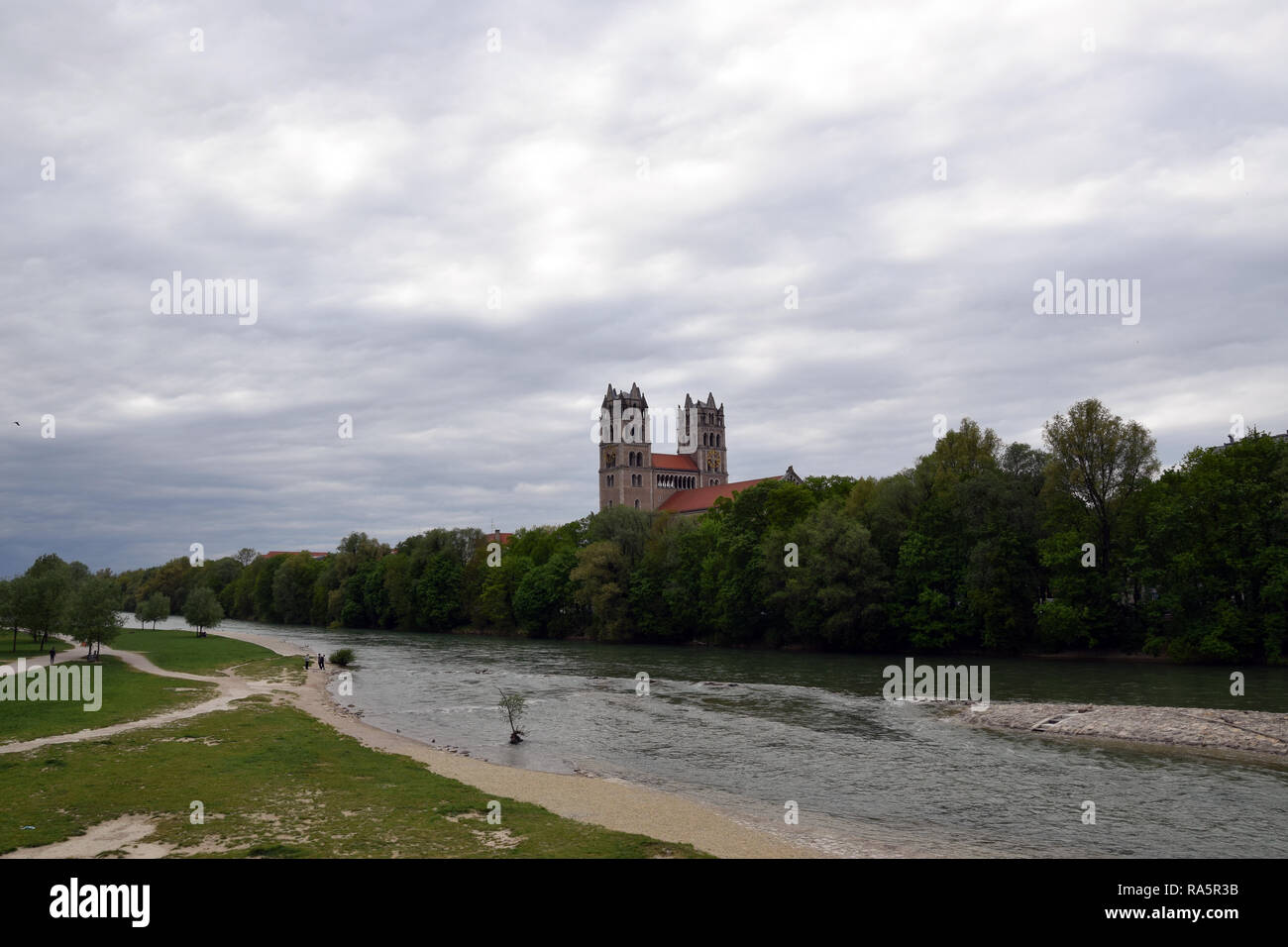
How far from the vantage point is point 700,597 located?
94562 mm

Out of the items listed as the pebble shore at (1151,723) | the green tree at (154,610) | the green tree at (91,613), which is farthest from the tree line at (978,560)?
the green tree at (91,613)

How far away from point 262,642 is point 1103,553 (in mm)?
89939

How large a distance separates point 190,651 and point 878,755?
70.7 m

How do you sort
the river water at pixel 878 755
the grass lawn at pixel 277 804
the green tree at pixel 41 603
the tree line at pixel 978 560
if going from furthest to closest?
the green tree at pixel 41 603 → the tree line at pixel 978 560 → the river water at pixel 878 755 → the grass lawn at pixel 277 804

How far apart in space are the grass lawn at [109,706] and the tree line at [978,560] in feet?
171

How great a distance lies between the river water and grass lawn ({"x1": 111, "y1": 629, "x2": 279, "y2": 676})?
45.6 feet

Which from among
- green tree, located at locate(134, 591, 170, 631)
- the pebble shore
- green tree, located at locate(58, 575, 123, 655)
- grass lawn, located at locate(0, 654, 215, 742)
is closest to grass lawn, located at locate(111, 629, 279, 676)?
green tree, located at locate(134, 591, 170, 631)

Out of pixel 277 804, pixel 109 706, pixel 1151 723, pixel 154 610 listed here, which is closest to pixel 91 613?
pixel 109 706

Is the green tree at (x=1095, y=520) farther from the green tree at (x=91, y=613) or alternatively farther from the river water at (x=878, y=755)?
the green tree at (x=91, y=613)

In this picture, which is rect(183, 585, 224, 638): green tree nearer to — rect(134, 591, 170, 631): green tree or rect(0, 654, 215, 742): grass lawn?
rect(134, 591, 170, 631): green tree

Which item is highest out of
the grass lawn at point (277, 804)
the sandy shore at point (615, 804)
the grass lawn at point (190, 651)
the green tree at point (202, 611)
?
the grass lawn at point (277, 804)

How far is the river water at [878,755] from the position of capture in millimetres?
22719
